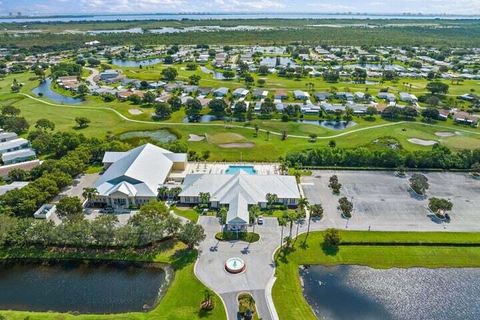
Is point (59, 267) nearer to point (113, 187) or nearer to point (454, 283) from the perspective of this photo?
point (113, 187)

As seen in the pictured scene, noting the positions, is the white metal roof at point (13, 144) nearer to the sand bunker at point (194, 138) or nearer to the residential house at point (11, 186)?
the residential house at point (11, 186)

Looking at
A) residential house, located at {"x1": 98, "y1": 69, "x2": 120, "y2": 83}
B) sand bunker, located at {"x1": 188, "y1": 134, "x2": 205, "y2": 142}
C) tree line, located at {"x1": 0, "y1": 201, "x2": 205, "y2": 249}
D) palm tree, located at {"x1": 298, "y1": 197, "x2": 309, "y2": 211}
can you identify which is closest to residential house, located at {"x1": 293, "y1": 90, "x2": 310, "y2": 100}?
sand bunker, located at {"x1": 188, "y1": 134, "x2": 205, "y2": 142}

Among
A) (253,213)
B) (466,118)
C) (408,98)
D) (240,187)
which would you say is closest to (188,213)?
(240,187)

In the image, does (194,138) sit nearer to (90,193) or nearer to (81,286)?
(90,193)

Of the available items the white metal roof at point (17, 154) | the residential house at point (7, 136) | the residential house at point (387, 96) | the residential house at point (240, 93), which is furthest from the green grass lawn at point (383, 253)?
the residential house at point (240, 93)

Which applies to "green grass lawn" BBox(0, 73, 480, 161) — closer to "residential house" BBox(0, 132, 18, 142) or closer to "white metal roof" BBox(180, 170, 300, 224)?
"residential house" BBox(0, 132, 18, 142)
